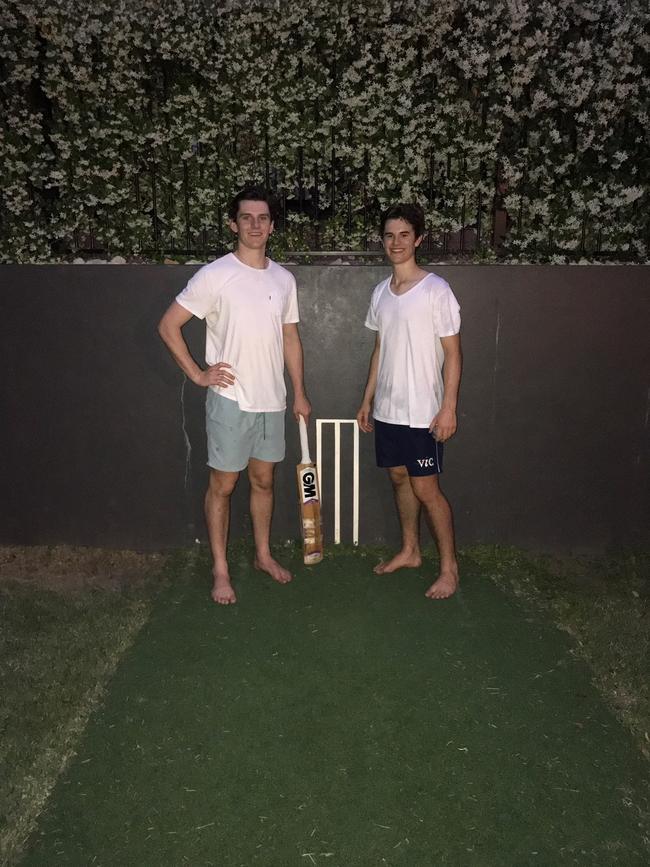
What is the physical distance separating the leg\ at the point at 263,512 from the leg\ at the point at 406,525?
24.1 inches

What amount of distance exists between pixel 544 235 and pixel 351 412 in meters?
1.66

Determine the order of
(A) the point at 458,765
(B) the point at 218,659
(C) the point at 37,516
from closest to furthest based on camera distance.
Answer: (A) the point at 458,765 → (B) the point at 218,659 → (C) the point at 37,516

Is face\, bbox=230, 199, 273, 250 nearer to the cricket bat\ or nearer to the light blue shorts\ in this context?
the light blue shorts\

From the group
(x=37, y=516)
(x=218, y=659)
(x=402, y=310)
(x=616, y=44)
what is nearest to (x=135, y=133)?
(x=402, y=310)

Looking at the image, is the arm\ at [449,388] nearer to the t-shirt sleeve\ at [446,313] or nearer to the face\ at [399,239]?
the t-shirt sleeve\ at [446,313]

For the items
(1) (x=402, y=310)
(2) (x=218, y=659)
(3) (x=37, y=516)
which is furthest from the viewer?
(3) (x=37, y=516)

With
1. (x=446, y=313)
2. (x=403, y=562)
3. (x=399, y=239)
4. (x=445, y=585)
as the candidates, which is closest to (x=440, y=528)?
(x=445, y=585)

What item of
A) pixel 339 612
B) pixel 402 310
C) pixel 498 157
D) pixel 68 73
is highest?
pixel 68 73

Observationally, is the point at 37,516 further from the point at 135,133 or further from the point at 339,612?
the point at 135,133

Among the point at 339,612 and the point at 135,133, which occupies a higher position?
the point at 135,133

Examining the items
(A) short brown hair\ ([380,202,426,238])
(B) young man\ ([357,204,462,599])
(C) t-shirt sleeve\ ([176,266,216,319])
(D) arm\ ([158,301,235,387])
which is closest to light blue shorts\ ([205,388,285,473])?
(D) arm\ ([158,301,235,387])

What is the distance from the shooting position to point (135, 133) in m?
4.38

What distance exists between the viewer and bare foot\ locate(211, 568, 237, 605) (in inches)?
154

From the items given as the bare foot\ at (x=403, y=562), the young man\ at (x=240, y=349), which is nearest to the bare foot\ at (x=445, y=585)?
the bare foot\ at (x=403, y=562)
